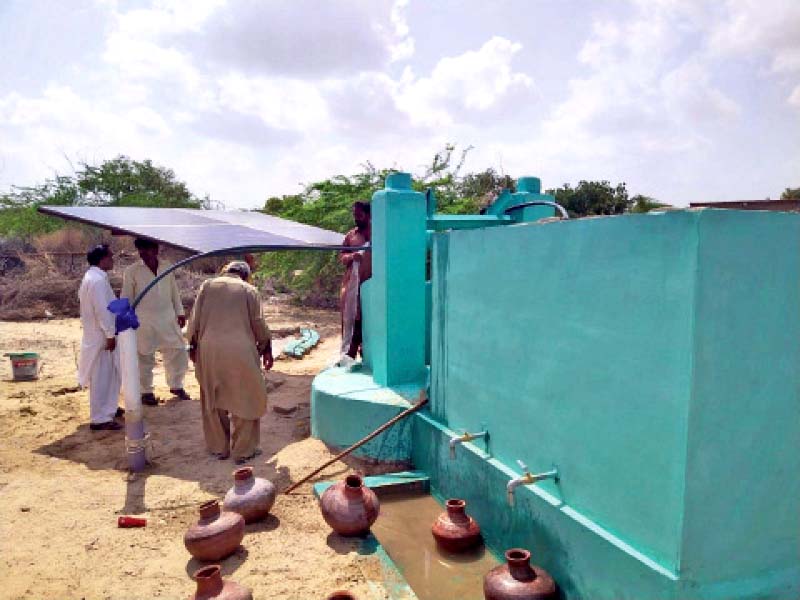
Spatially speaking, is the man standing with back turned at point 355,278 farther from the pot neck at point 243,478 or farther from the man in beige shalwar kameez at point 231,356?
the pot neck at point 243,478

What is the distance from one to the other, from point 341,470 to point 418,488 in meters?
0.78

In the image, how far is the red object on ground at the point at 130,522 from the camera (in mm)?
4043

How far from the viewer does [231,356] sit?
199 inches

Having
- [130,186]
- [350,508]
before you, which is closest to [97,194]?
[130,186]

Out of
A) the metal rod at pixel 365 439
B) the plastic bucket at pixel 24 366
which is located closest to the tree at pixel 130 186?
the plastic bucket at pixel 24 366

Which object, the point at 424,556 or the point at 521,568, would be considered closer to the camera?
the point at 521,568

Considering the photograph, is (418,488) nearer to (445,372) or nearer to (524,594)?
(445,372)

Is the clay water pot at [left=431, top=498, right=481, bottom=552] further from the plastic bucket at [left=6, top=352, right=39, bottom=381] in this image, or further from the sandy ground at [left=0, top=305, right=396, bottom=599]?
the plastic bucket at [left=6, top=352, right=39, bottom=381]

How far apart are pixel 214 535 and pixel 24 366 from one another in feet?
20.0

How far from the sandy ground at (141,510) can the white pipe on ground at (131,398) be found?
0.21 m

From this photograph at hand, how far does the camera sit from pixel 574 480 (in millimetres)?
2980

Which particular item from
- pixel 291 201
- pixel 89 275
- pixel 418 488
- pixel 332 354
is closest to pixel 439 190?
pixel 291 201

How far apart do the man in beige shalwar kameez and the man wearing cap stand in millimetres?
2071

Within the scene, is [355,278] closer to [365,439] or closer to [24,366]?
[365,439]
